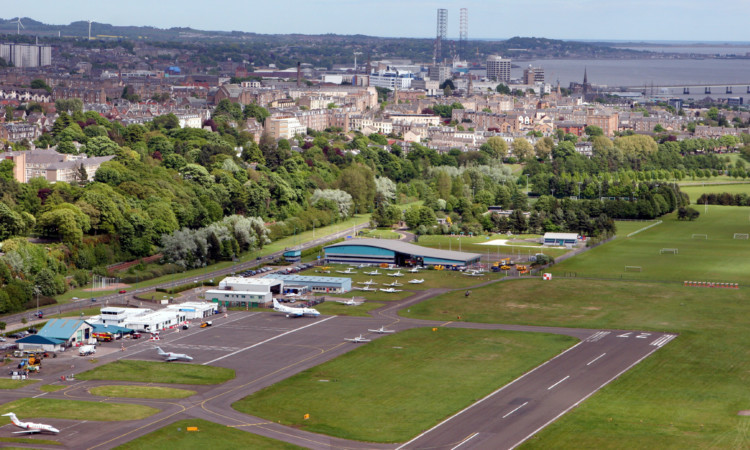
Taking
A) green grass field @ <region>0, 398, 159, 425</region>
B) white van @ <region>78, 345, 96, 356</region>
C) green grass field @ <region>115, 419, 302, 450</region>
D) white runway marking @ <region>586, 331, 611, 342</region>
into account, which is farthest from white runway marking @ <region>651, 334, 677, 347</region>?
white van @ <region>78, 345, 96, 356</region>

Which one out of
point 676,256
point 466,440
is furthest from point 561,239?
point 466,440

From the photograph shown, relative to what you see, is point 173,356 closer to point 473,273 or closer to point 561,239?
point 473,273

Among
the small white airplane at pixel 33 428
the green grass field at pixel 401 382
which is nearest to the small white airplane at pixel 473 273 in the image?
the green grass field at pixel 401 382

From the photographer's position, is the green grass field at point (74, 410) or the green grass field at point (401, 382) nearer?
the green grass field at point (401, 382)

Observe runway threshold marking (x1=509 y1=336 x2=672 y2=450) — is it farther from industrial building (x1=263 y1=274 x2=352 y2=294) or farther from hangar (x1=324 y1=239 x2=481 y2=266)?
hangar (x1=324 y1=239 x2=481 y2=266)

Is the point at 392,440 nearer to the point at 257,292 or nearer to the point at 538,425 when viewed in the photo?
the point at 538,425

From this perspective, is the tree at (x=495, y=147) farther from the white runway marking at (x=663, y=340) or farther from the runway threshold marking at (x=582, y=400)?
the runway threshold marking at (x=582, y=400)

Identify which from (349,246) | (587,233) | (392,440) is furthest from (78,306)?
(587,233)

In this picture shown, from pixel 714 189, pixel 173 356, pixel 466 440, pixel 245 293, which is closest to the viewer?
pixel 466 440
